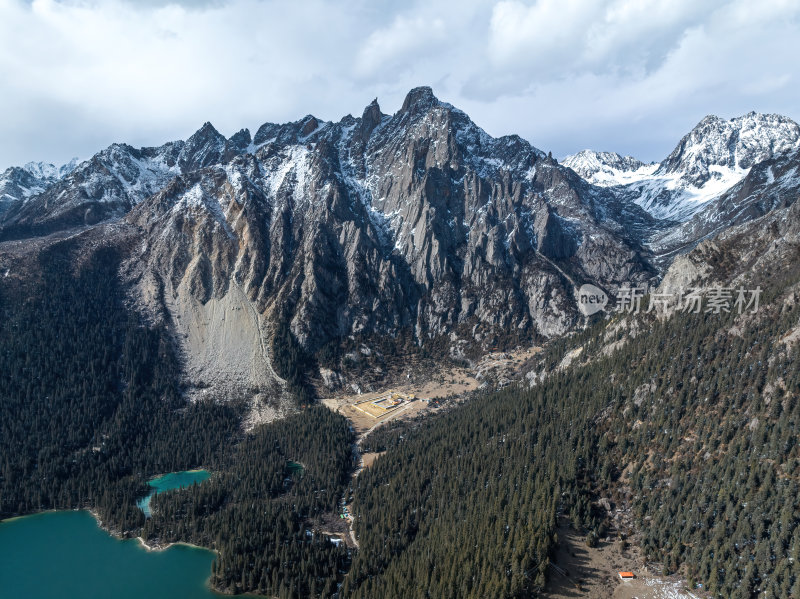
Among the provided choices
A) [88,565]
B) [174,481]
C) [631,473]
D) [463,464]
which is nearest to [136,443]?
[174,481]

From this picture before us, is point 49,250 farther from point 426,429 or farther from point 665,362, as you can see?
point 665,362

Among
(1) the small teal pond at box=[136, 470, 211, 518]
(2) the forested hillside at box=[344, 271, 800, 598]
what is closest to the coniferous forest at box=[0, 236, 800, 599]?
(2) the forested hillside at box=[344, 271, 800, 598]

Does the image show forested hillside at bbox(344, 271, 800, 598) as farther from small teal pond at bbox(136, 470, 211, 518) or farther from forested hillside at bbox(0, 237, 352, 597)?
small teal pond at bbox(136, 470, 211, 518)

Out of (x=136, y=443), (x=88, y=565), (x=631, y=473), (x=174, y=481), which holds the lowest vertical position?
(x=88, y=565)

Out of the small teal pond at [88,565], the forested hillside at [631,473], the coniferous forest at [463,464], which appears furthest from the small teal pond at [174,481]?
the forested hillside at [631,473]

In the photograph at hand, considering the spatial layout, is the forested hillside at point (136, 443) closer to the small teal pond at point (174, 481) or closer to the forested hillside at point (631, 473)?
the small teal pond at point (174, 481)

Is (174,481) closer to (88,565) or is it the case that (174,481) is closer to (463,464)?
(88,565)

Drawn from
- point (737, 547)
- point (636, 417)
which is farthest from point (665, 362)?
point (737, 547)
